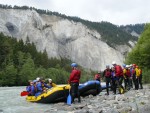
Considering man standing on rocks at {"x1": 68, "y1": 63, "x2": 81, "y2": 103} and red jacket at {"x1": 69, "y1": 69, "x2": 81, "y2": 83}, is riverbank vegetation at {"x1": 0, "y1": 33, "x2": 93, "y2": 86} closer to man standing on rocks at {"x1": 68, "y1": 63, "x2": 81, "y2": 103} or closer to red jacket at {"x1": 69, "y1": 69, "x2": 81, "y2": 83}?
man standing on rocks at {"x1": 68, "y1": 63, "x2": 81, "y2": 103}

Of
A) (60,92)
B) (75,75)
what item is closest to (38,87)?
(60,92)

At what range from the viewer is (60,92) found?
2152 centimetres

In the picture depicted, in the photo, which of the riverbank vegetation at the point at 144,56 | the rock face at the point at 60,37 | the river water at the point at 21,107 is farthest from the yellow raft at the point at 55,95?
the rock face at the point at 60,37

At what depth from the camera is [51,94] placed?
21.9m

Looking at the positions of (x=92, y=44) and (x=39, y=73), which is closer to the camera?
(x=39, y=73)

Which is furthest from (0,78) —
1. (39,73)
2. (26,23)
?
(26,23)

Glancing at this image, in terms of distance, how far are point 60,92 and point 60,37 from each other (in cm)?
→ 14523

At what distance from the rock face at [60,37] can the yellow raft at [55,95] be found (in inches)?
4864

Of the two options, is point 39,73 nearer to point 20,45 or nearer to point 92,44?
point 20,45

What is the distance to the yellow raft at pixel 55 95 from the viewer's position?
70.5 feet

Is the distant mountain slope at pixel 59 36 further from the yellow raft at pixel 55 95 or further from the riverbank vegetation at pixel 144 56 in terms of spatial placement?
the yellow raft at pixel 55 95

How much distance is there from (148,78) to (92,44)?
380 ft

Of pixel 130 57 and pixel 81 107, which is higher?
pixel 130 57

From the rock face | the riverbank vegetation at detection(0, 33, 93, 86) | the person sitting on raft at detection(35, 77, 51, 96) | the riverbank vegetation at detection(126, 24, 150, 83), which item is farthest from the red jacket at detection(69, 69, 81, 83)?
the rock face
